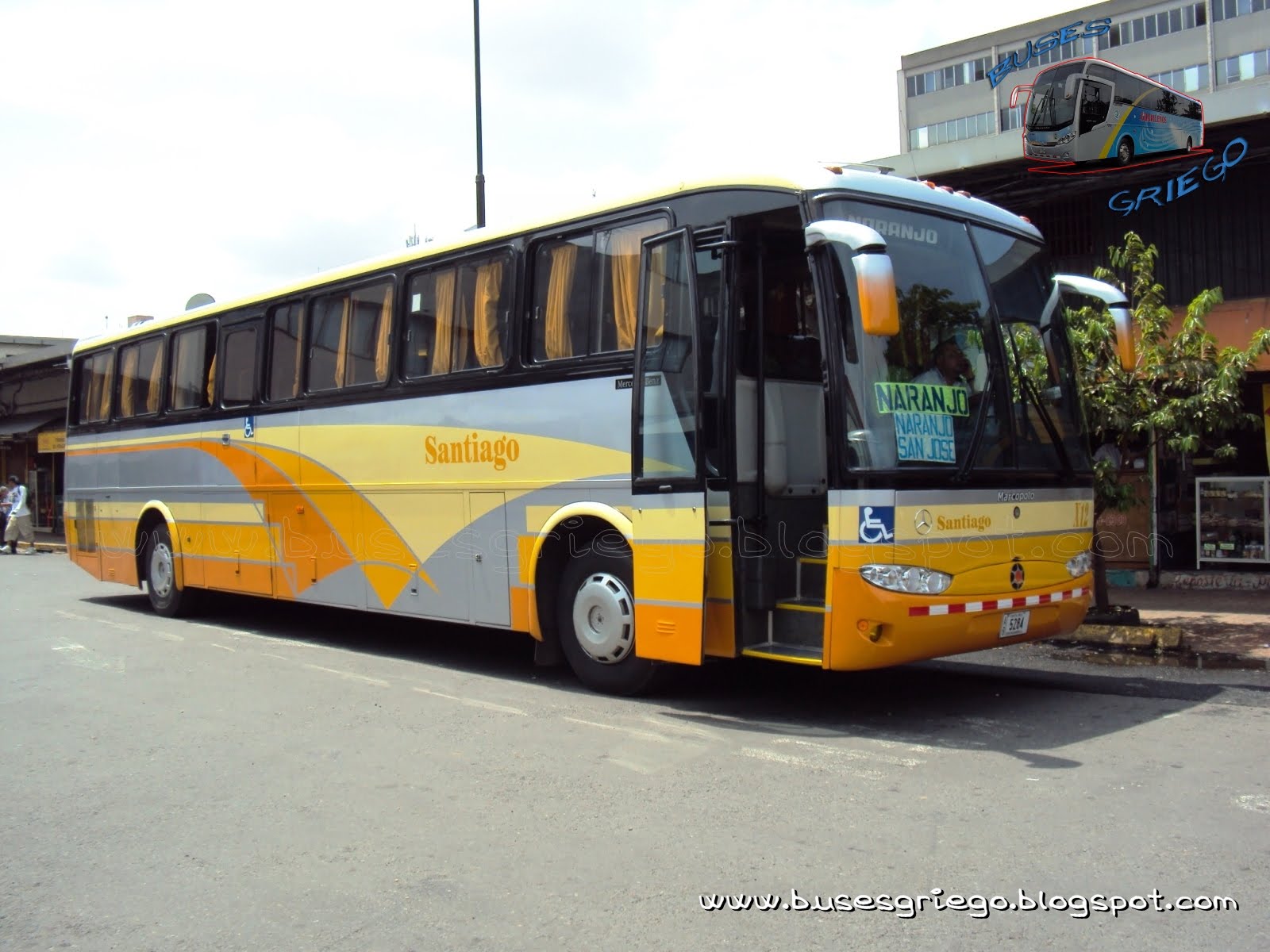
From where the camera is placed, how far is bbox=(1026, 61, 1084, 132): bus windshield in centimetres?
1503

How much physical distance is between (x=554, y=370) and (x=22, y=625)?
8.49 meters

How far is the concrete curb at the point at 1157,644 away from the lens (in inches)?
392

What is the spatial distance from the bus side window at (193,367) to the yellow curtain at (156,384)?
12.8 inches

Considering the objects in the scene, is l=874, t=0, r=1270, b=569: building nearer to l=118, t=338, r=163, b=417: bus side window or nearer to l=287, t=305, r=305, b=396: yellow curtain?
l=287, t=305, r=305, b=396: yellow curtain

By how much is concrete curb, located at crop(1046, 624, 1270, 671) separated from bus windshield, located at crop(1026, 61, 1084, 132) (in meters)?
7.10

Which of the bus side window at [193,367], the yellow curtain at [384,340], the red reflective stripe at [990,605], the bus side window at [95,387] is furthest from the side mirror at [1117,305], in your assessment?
the bus side window at [95,387]

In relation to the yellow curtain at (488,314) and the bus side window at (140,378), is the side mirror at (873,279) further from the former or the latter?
the bus side window at (140,378)

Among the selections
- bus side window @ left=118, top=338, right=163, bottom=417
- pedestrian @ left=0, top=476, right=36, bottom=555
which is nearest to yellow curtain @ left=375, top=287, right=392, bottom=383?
bus side window @ left=118, top=338, right=163, bottom=417

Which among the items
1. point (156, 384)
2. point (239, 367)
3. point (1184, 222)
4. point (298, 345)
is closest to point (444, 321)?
point (298, 345)

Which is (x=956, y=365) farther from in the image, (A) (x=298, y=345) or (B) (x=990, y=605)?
(A) (x=298, y=345)

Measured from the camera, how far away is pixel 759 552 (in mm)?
7703

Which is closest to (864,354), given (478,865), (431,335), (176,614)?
(478,865)

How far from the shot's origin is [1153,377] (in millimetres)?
10922

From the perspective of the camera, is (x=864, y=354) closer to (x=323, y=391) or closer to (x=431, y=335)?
(x=431, y=335)
